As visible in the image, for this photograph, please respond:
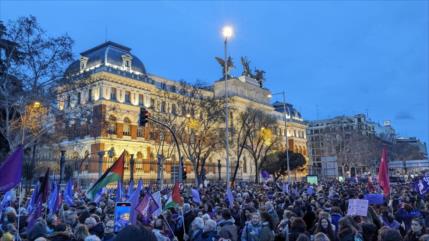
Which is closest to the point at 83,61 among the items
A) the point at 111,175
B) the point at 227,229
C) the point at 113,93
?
the point at 113,93

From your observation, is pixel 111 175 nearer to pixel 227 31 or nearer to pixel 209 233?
pixel 209 233

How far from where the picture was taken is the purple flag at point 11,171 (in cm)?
719

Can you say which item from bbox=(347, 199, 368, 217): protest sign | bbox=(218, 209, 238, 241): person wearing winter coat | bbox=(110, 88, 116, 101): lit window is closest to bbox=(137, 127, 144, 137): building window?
bbox=(110, 88, 116, 101): lit window

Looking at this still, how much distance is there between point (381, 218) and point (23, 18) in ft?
70.9

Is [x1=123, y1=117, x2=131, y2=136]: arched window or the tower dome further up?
the tower dome

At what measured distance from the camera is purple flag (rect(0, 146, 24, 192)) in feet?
23.6

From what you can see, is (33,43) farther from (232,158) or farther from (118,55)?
(232,158)

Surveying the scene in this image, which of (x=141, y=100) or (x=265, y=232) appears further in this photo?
(x=141, y=100)

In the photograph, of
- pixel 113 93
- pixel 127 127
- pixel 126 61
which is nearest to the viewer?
pixel 113 93

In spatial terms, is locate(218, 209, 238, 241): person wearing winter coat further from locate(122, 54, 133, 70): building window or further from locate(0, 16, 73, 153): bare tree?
locate(122, 54, 133, 70): building window

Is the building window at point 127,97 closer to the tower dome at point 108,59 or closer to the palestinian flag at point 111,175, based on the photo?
the tower dome at point 108,59

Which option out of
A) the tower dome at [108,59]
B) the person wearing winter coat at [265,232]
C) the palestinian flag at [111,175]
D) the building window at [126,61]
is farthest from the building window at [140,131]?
the person wearing winter coat at [265,232]

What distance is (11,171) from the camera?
7328mm

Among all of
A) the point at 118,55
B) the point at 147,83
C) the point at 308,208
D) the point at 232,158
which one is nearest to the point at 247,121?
the point at 232,158
